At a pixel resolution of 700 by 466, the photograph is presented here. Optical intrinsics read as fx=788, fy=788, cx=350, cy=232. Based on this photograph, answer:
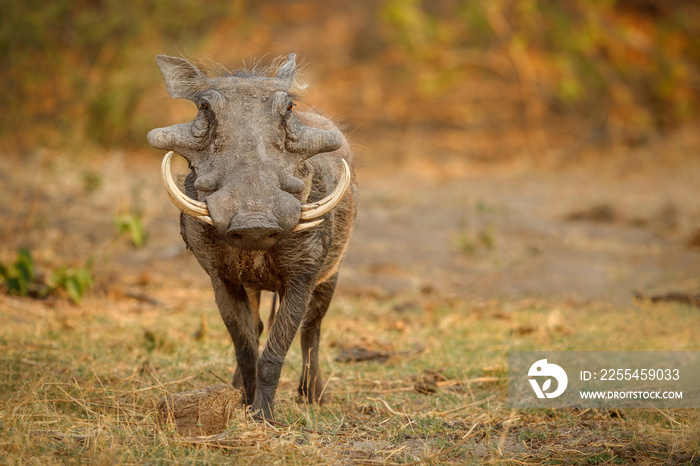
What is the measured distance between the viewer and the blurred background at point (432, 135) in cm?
724

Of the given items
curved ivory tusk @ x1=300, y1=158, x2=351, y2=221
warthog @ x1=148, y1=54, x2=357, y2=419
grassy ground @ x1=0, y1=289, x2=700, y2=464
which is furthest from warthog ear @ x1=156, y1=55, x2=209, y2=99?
grassy ground @ x1=0, y1=289, x2=700, y2=464

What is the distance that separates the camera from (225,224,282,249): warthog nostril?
2930mm

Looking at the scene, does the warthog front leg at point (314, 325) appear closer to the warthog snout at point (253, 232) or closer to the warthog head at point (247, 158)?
the warthog head at point (247, 158)

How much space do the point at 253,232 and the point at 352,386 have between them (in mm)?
1442

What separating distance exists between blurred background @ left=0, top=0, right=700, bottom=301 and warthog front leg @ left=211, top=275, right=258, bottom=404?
2117 mm

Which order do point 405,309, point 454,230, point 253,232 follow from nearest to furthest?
1. point 253,232
2. point 405,309
3. point 454,230

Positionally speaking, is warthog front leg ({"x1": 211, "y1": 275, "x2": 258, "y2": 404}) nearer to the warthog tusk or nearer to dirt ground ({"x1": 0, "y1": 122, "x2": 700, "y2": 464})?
dirt ground ({"x1": 0, "y1": 122, "x2": 700, "y2": 464})

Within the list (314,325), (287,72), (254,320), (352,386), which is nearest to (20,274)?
(254,320)

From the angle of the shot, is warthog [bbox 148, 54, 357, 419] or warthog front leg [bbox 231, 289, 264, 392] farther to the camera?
warthog front leg [bbox 231, 289, 264, 392]

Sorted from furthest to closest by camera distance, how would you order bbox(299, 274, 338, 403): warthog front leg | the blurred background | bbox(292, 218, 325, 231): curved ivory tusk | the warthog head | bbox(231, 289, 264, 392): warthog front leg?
the blurred background → bbox(299, 274, 338, 403): warthog front leg → bbox(231, 289, 264, 392): warthog front leg → bbox(292, 218, 325, 231): curved ivory tusk → the warthog head

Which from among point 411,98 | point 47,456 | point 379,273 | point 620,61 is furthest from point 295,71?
point 411,98

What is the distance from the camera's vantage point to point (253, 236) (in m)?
2.98

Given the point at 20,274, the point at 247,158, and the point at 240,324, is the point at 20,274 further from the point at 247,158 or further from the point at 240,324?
the point at 247,158

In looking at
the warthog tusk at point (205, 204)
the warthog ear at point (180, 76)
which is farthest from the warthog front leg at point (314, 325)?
the warthog ear at point (180, 76)
